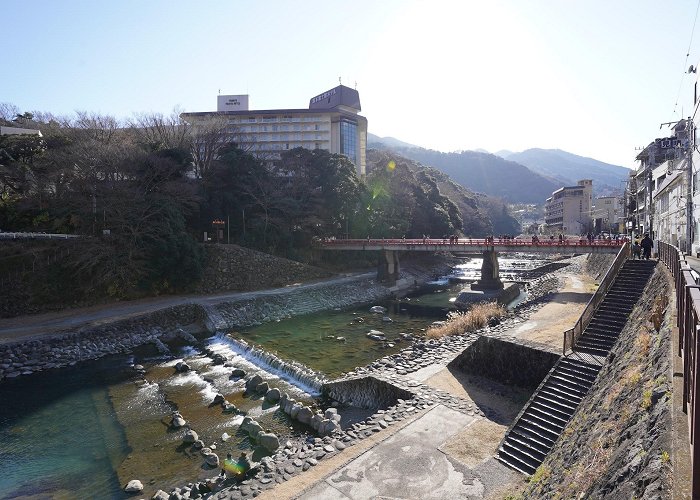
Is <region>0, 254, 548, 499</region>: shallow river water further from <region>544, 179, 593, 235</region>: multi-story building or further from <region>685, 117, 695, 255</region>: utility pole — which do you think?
<region>544, 179, 593, 235</region>: multi-story building

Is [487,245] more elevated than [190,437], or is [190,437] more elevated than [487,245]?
[487,245]

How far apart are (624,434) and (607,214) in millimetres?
82714

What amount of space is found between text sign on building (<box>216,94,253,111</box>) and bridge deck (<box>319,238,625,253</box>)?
3961 centimetres

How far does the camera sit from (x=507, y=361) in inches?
619

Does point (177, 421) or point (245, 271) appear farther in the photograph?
point (245, 271)

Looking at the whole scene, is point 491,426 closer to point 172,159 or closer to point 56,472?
point 56,472

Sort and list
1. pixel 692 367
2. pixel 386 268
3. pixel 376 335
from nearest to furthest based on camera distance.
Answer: pixel 692 367 → pixel 376 335 → pixel 386 268

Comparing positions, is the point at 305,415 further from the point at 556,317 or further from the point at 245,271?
the point at 245,271

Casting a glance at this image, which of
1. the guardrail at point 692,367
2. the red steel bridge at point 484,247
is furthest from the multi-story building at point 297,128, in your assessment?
the guardrail at point 692,367

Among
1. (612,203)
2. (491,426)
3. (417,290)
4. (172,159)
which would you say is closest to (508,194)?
(612,203)

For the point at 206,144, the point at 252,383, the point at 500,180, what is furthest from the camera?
the point at 500,180

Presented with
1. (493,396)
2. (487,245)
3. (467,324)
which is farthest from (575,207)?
(493,396)

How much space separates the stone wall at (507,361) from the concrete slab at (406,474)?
514cm

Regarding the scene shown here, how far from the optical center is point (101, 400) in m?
16.0
